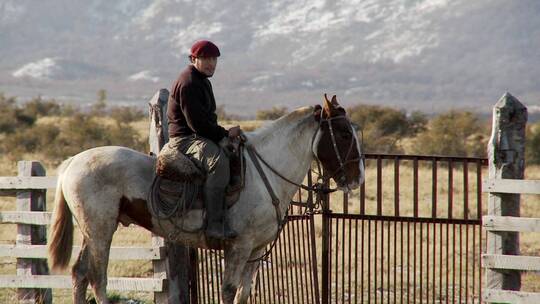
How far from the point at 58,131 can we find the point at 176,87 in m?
33.5

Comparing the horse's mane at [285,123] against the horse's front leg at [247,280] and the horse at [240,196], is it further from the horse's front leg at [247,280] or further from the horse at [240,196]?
the horse's front leg at [247,280]

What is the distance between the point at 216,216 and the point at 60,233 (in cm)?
159

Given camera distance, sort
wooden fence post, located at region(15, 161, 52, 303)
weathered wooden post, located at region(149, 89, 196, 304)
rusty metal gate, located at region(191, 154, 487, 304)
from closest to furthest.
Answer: rusty metal gate, located at region(191, 154, 487, 304)
weathered wooden post, located at region(149, 89, 196, 304)
wooden fence post, located at region(15, 161, 52, 303)

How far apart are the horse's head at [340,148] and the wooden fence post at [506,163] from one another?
4.52 feet

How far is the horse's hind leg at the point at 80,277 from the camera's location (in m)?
10.1

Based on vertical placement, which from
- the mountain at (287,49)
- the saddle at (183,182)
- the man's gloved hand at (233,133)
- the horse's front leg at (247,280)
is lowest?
the horse's front leg at (247,280)

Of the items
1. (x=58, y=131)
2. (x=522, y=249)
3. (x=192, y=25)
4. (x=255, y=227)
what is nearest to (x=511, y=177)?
(x=255, y=227)

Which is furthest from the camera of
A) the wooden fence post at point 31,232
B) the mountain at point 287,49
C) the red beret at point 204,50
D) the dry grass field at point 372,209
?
the mountain at point 287,49

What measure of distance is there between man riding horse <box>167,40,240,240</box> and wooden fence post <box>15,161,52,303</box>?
2.24 m

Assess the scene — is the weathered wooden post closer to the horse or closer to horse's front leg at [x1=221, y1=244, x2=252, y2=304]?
the horse

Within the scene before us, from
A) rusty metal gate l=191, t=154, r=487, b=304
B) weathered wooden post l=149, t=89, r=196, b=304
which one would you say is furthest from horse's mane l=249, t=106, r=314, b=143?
weathered wooden post l=149, t=89, r=196, b=304

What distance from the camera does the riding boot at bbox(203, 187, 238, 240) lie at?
961 centimetres

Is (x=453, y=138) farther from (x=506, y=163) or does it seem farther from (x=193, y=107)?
(x=193, y=107)

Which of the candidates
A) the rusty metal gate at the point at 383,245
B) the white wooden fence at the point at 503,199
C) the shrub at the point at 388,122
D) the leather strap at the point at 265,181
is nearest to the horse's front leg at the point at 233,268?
the leather strap at the point at 265,181
